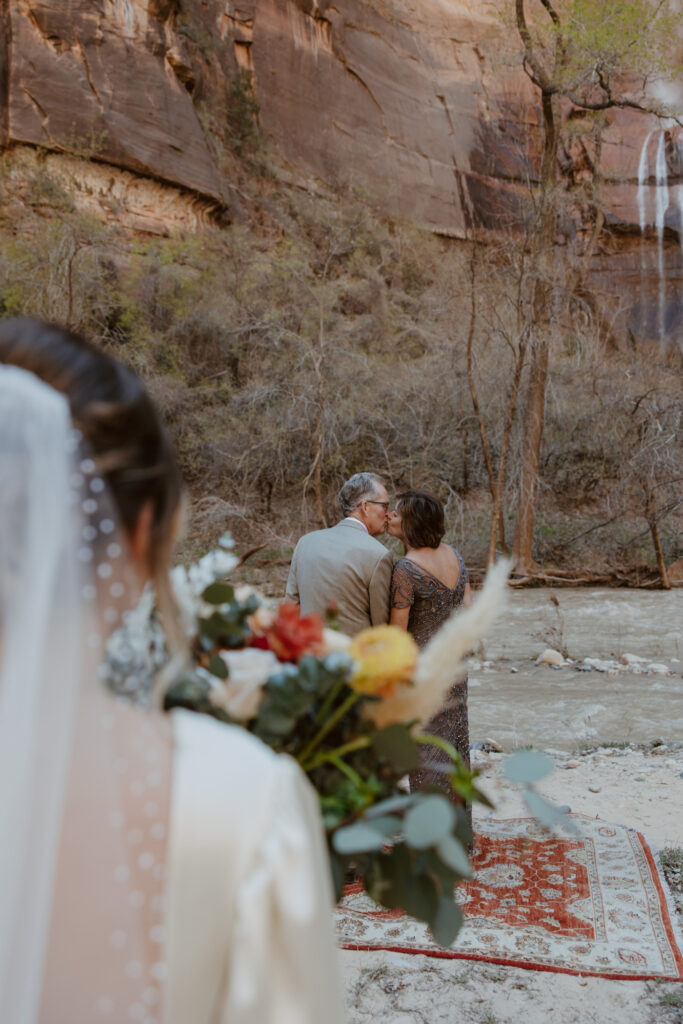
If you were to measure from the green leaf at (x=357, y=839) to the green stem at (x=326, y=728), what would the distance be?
0.55 ft

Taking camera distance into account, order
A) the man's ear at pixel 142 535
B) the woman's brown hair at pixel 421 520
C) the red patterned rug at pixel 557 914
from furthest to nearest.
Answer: the woman's brown hair at pixel 421 520 → the red patterned rug at pixel 557 914 → the man's ear at pixel 142 535

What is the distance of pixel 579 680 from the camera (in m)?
8.64

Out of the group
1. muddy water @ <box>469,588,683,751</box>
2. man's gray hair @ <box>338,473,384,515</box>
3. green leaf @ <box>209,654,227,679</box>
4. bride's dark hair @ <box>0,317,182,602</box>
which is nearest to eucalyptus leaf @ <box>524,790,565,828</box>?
green leaf @ <box>209,654,227,679</box>

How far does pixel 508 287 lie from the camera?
1773cm

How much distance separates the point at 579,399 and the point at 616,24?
7.69 meters

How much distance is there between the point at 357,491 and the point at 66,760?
10.4ft

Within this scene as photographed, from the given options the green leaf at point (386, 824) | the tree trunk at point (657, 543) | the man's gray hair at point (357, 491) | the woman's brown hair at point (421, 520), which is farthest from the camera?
the tree trunk at point (657, 543)

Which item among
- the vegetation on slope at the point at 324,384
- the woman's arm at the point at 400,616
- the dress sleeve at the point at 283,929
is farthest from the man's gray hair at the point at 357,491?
the vegetation on slope at the point at 324,384

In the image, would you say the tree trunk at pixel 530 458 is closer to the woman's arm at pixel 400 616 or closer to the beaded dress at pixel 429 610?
the beaded dress at pixel 429 610

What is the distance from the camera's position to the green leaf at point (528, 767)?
1.07m

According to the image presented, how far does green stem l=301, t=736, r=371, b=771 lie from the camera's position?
1.11 metres

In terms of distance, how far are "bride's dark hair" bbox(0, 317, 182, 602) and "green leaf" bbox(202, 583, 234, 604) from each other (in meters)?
0.35

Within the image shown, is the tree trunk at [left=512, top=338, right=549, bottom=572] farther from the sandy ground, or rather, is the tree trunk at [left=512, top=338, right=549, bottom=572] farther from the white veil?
the white veil

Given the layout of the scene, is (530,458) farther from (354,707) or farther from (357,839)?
(357,839)
